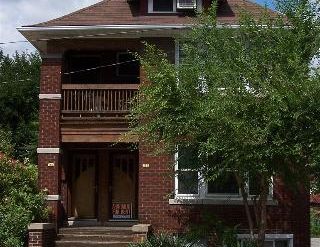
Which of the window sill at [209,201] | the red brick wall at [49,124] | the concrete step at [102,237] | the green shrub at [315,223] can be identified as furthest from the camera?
the green shrub at [315,223]

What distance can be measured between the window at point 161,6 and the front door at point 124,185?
445cm

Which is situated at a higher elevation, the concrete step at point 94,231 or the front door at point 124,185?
the front door at point 124,185

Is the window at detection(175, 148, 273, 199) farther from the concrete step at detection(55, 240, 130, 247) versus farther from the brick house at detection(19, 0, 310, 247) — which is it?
the concrete step at detection(55, 240, 130, 247)

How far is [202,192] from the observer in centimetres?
1917

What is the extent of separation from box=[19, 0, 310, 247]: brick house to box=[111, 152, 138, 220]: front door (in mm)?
31

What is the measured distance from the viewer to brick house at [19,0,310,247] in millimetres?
19125

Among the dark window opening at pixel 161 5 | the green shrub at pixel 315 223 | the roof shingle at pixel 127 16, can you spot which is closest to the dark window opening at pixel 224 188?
the roof shingle at pixel 127 16

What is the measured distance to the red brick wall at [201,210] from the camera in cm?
1908

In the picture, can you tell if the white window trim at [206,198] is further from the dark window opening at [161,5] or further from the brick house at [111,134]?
the dark window opening at [161,5]

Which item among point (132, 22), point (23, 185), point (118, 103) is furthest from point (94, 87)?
point (23, 185)

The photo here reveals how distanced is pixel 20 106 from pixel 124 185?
19545 millimetres

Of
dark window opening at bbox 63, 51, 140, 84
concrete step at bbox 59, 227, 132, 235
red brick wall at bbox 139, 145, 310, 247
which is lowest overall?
concrete step at bbox 59, 227, 132, 235

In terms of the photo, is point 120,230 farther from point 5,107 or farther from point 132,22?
point 5,107

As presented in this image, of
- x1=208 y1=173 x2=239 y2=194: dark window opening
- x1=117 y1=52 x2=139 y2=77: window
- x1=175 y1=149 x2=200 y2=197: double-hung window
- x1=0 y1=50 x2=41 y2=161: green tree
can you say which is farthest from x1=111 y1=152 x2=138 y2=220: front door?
x1=0 y1=50 x2=41 y2=161: green tree
